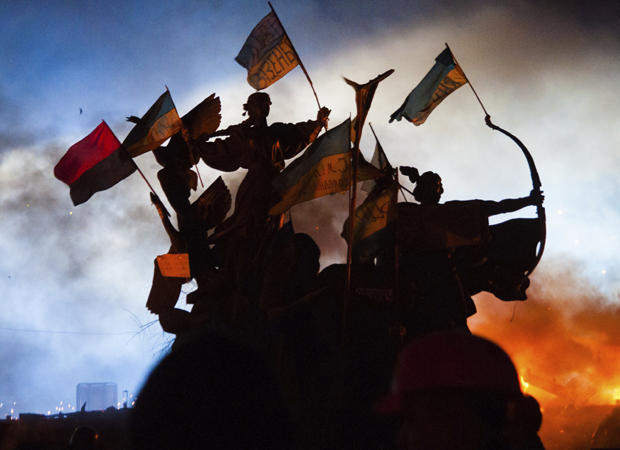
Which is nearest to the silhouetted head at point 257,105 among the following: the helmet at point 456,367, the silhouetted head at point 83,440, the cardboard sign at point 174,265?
the cardboard sign at point 174,265

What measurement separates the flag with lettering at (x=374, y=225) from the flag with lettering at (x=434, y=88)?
1.64 metres

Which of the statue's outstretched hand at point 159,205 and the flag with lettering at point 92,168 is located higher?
the flag with lettering at point 92,168

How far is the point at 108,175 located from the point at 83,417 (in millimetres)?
11361

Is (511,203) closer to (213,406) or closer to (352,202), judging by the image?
(352,202)

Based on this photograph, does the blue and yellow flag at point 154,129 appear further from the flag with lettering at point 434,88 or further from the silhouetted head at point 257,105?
the flag with lettering at point 434,88

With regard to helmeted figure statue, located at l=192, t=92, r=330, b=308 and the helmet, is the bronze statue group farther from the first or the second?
the helmet

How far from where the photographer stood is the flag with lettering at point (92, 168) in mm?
9984

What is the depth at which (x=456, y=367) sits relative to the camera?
71.6 inches

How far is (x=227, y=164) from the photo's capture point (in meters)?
10.6

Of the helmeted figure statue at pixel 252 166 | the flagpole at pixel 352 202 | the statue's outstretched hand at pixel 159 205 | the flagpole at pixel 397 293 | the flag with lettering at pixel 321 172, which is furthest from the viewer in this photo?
the statue's outstretched hand at pixel 159 205

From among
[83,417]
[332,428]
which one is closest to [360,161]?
[332,428]

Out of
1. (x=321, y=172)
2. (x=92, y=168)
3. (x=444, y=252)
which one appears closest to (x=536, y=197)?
(x=444, y=252)

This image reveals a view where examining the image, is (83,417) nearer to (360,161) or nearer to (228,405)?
(228,405)

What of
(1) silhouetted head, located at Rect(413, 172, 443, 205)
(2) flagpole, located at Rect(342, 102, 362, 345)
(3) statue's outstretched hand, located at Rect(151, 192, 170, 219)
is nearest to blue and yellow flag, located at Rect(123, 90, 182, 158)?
(3) statue's outstretched hand, located at Rect(151, 192, 170, 219)
